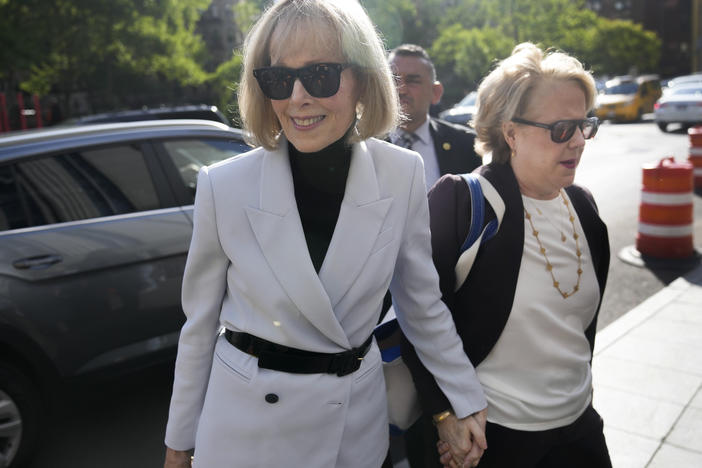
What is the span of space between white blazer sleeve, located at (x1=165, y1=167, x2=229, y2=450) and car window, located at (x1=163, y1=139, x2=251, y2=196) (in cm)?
263

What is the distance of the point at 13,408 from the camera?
3443mm

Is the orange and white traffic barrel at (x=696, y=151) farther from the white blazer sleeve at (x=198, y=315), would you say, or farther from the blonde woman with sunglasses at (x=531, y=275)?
the white blazer sleeve at (x=198, y=315)

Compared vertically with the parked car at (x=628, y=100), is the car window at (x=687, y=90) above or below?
above

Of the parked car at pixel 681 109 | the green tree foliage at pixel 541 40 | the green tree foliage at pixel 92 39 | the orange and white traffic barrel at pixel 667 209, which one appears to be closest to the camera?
the orange and white traffic barrel at pixel 667 209

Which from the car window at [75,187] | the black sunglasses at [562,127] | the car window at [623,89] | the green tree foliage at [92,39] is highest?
the green tree foliage at [92,39]

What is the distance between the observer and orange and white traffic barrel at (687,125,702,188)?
1000cm

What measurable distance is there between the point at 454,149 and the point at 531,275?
1.90m

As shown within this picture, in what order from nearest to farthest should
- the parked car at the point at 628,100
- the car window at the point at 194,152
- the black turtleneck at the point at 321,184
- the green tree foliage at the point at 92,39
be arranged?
1. the black turtleneck at the point at 321,184
2. the car window at the point at 194,152
3. the green tree foliage at the point at 92,39
4. the parked car at the point at 628,100

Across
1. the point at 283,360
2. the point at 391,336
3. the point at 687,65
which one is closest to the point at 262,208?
the point at 283,360

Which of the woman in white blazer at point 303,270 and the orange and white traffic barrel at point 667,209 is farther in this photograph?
the orange and white traffic barrel at point 667,209

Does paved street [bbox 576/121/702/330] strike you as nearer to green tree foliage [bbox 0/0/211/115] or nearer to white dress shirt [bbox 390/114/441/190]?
white dress shirt [bbox 390/114/441/190]

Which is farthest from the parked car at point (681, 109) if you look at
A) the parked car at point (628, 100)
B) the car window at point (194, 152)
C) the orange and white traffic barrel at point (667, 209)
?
the car window at point (194, 152)

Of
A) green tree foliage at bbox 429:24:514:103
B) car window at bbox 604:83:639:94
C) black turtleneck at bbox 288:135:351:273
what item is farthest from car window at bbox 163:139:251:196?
green tree foliage at bbox 429:24:514:103

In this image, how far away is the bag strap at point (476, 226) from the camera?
193cm
